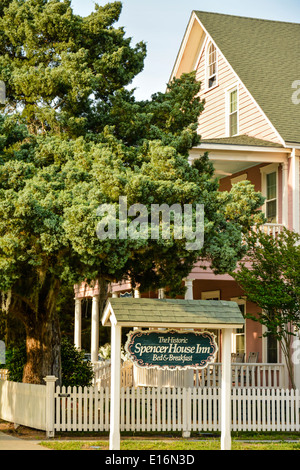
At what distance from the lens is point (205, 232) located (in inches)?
542

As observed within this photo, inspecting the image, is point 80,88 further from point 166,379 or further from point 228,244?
point 166,379

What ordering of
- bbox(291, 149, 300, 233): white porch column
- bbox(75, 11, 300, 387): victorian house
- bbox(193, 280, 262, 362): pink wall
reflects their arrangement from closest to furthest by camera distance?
bbox(291, 149, 300, 233): white porch column
bbox(75, 11, 300, 387): victorian house
bbox(193, 280, 262, 362): pink wall

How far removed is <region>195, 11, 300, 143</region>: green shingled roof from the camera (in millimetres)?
22391

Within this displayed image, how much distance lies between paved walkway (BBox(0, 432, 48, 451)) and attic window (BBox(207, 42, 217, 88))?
53.4 ft

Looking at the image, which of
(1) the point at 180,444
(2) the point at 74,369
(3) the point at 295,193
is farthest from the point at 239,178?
(1) the point at 180,444

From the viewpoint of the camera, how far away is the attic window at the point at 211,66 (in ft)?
86.5

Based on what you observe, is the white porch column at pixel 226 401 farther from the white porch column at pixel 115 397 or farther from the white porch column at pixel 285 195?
the white porch column at pixel 285 195

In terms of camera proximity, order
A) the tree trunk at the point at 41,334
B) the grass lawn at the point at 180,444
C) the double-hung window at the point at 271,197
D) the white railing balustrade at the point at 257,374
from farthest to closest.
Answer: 1. the double-hung window at the point at 271,197
2. the white railing balustrade at the point at 257,374
3. the tree trunk at the point at 41,334
4. the grass lawn at the point at 180,444

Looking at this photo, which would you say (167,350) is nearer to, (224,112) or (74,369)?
(74,369)

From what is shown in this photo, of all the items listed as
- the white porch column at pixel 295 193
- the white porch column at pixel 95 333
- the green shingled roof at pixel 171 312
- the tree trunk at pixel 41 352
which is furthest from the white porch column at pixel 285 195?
the green shingled roof at pixel 171 312

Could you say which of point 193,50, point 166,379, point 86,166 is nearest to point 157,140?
point 86,166

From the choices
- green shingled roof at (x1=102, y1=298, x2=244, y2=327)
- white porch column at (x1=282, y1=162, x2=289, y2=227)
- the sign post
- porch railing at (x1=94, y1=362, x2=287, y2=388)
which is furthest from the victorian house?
the sign post

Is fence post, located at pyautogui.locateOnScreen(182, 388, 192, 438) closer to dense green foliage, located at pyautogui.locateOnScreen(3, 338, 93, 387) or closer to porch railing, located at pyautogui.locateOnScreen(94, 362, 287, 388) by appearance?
porch railing, located at pyautogui.locateOnScreen(94, 362, 287, 388)

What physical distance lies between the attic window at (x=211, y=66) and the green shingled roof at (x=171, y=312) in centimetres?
1574
